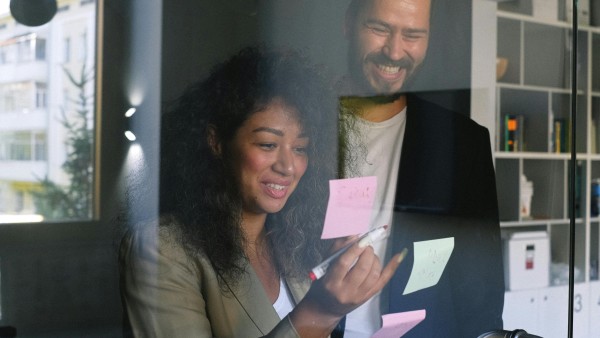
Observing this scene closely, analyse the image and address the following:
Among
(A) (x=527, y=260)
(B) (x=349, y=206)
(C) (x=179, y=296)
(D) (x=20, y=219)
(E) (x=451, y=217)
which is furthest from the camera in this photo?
(A) (x=527, y=260)

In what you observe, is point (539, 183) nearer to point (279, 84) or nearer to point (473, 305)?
point (473, 305)

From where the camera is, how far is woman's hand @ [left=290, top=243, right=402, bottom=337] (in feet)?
4.39

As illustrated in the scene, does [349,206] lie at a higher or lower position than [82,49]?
lower

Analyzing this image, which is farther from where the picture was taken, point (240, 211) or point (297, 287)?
point (297, 287)

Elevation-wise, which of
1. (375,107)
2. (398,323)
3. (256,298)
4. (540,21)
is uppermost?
(540,21)

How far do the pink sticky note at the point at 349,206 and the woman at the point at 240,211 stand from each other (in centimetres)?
3

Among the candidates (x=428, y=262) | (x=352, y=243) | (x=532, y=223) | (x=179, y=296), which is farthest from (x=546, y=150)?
(x=179, y=296)

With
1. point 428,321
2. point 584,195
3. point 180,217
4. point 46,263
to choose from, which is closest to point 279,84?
point 180,217

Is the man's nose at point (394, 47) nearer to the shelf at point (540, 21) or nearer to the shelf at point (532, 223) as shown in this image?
the shelf at point (540, 21)

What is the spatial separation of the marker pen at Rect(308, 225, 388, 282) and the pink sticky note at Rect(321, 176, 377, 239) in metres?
0.02

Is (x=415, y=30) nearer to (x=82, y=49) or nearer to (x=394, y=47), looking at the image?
(x=394, y=47)

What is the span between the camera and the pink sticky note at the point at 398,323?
151cm

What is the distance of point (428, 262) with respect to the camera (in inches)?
62.9

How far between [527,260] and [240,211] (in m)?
1.01
